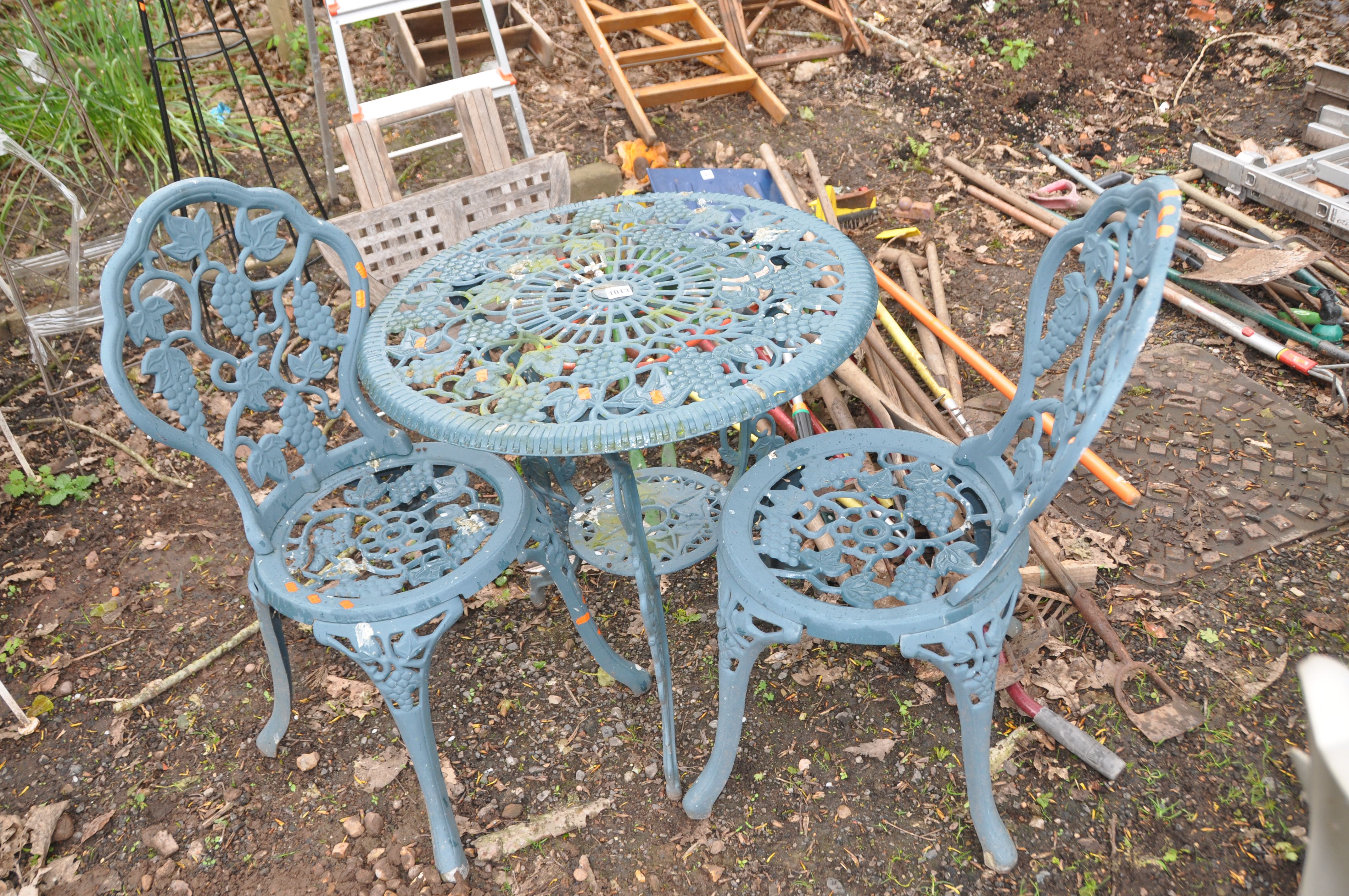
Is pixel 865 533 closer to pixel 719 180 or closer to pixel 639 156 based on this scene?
pixel 719 180

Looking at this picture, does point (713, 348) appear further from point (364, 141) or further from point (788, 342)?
point (364, 141)

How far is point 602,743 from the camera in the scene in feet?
9.34

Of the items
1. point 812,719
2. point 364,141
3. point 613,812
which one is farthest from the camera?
point 364,141

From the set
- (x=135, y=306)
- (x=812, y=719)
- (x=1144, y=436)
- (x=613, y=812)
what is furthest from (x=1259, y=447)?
(x=135, y=306)

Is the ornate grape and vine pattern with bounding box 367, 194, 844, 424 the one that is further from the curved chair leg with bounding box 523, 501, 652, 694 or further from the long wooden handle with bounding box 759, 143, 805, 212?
the long wooden handle with bounding box 759, 143, 805, 212

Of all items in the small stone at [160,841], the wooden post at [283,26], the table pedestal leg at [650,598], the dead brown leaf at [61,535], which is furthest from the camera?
the wooden post at [283,26]

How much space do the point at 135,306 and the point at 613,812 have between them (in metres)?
1.95

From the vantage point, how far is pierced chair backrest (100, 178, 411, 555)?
2.12m

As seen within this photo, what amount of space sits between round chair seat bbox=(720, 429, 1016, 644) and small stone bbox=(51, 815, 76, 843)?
2295mm

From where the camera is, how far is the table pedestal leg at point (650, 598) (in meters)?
2.36

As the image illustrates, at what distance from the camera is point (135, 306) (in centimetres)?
216

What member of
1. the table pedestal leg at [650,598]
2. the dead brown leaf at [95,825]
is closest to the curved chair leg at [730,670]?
the table pedestal leg at [650,598]

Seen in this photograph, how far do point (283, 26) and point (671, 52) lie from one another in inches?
121

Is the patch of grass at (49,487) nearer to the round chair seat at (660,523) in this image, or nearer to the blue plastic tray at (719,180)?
the round chair seat at (660,523)
